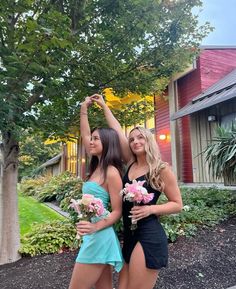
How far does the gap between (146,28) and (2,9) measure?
74.6 inches

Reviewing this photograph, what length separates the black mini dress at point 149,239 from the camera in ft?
6.09

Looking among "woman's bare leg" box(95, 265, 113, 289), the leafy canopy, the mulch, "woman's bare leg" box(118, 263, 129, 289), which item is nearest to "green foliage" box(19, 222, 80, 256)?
the mulch

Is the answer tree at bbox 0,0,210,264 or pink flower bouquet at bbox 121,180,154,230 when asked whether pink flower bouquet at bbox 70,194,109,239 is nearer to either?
pink flower bouquet at bbox 121,180,154,230

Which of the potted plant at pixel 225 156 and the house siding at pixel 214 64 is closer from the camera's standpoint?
the potted plant at pixel 225 156

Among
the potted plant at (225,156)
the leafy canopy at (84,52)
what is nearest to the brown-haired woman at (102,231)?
the leafy canopy at (84,52)

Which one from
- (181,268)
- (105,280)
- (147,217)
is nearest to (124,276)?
(105,280)

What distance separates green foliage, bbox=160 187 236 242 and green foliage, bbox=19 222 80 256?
1508 millimetres

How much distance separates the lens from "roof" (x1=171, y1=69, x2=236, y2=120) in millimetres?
7262

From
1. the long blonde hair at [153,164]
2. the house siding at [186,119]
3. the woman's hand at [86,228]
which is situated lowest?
the woman's hand at [86,228]

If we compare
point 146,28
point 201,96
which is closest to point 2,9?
point 146,28

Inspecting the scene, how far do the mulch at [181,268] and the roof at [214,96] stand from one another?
376 cm

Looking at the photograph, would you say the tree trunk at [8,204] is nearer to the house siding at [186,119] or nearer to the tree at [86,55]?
the tree at [86,55]

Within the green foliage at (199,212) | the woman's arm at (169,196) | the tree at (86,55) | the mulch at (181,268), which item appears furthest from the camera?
the green foliage at (199,212)

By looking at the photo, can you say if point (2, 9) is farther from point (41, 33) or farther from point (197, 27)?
point (197, 27)
